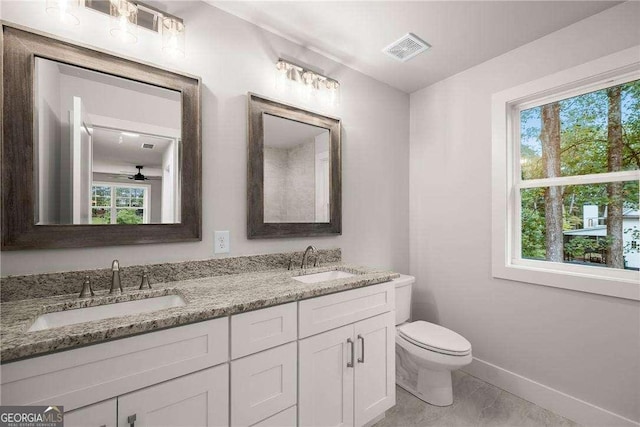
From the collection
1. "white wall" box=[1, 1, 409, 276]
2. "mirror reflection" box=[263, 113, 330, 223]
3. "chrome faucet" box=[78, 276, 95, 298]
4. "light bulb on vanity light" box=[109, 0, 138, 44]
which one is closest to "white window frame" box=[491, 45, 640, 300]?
"white wall" box=[1, 1, 409, 276]

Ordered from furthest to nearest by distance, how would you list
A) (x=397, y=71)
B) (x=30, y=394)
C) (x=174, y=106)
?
1. (x=397, y=71)
2. (x=174, y=106)
3. (x=30, y=394)

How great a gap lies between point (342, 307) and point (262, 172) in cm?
93

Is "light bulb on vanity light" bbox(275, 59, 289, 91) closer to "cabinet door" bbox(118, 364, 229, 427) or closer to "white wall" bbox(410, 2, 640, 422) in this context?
"white wall" bbox(410, 2, 640, 422)

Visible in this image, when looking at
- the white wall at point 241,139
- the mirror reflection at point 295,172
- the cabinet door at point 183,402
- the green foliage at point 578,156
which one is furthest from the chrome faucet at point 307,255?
the green foliage at point 578,156

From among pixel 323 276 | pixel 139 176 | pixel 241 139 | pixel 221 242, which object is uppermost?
pixel 241 139

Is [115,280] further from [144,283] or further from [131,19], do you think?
[131,19]

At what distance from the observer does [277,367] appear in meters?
1.24

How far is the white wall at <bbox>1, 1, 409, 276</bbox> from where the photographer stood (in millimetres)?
1312

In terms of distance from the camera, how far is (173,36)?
1.47m

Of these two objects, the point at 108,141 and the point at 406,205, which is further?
the point at 406,205

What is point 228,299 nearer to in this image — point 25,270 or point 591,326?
point 25,270

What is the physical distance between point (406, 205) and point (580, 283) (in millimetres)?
1321

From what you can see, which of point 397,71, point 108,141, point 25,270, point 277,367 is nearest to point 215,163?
point 108,141

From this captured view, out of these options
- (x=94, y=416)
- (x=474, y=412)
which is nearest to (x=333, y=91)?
(x=94, y=416)
